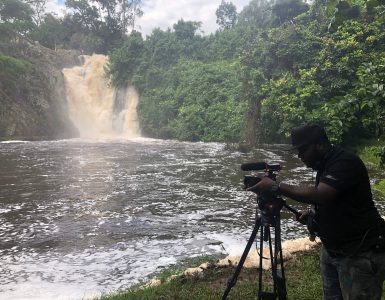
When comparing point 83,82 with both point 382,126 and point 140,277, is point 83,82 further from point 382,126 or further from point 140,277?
point 382,126

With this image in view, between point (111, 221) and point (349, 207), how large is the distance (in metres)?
7.52

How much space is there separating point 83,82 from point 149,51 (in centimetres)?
881

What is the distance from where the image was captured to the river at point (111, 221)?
6422 millimetres

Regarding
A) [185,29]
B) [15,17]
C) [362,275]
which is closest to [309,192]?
[362,275]

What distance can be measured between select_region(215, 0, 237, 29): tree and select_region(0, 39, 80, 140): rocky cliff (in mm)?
37647

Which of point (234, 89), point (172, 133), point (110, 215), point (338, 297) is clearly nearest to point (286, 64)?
point (234, 89)

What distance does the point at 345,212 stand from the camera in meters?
2.71

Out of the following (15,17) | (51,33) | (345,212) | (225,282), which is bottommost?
(225,282)

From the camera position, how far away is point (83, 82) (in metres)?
41.9

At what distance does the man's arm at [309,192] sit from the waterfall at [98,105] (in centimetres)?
3607

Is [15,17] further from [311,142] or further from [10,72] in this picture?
[311,142]

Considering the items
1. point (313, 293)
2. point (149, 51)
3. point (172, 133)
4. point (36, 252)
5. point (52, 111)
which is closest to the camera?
point (313, 293)

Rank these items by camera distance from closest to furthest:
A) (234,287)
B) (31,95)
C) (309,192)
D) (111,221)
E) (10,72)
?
(309,192)
(234,287)
(111,221)
(10,72)
(31,95)

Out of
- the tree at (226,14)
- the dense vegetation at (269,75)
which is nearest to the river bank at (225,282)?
the dense vegetation at (269,75)
